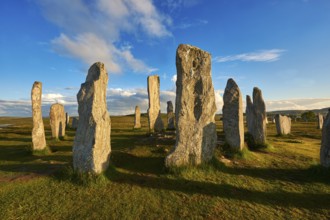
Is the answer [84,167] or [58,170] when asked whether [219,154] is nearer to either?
[84,167]

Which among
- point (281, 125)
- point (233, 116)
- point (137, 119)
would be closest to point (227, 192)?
point (233, 116)

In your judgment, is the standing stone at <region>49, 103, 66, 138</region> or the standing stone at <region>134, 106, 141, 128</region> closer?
the standing stone at <region>49, 103, 66, 138</region>

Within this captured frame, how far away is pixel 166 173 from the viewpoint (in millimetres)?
10391

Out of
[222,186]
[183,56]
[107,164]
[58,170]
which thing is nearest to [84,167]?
[107,164]

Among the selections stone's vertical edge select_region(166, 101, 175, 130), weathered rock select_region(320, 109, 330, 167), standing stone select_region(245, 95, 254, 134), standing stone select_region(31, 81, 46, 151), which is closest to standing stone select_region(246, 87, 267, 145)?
standing stone select_region(245, 95, 254, 134)

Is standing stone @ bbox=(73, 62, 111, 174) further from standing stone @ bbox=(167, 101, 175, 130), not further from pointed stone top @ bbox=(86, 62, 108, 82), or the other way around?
standing stone @ bbox=(167, 101, 175, 130)

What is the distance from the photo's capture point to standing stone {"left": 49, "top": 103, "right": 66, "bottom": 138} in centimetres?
2287

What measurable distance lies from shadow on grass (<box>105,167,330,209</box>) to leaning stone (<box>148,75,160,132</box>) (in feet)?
44.1

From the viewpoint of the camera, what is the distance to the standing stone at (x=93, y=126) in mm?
9883

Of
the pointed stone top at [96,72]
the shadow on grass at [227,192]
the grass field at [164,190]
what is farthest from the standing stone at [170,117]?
the shadow on grass at [227,192]

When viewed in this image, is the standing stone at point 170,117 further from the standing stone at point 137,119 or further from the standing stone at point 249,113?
the standing stone at point 249,113

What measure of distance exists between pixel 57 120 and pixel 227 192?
19.5 meters

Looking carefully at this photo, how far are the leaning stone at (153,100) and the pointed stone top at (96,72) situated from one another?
41.7ft

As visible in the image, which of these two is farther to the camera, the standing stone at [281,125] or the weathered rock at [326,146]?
the standing stone at [281,125]
